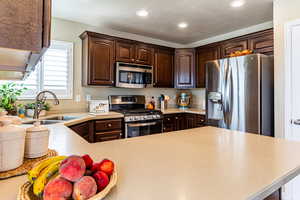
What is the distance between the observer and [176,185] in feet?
2.09

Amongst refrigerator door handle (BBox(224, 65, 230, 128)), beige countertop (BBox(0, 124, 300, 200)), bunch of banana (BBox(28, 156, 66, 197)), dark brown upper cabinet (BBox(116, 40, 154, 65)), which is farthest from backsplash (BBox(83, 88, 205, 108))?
bunch of banana (BBox(28, 156, 66, 197))

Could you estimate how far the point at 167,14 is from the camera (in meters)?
2.79

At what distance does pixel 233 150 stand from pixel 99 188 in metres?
0.83

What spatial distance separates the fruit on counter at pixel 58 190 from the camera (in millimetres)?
481

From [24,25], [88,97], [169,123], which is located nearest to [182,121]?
[169,123]

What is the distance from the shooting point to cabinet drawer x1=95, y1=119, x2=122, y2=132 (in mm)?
2639

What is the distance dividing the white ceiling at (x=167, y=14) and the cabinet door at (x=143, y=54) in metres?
0.35

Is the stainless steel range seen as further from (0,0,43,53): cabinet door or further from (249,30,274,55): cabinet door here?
(0,0,43,53): cabinet door

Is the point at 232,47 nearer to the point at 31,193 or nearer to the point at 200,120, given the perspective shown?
the point at 200,120

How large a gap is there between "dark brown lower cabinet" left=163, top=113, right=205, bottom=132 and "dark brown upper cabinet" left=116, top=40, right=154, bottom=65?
1.20 m

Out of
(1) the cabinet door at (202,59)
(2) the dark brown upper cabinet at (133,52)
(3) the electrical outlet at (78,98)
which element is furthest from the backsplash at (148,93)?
(2) the dark brown upper cabinet at (133,52)

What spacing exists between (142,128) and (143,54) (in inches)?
57.1

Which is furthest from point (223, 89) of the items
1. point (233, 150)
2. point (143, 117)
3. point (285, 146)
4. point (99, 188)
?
point (99, 188)

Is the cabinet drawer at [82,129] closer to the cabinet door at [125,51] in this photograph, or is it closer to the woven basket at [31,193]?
the cabinet door at [125,51]
